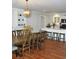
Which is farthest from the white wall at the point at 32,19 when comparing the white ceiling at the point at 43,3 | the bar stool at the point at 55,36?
the bar stool at the point at 55,36

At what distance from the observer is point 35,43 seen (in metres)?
5.92

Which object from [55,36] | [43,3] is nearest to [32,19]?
[55,36]

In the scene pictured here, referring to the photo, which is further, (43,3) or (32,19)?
(32,19)

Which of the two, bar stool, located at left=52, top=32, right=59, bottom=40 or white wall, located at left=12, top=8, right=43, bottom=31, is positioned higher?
white wall, located at left=12, top=8, right=43, bottom=31

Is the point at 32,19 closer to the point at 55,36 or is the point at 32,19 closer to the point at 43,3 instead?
the point at 55,36

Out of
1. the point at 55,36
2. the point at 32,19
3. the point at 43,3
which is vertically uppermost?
the point at 43,3

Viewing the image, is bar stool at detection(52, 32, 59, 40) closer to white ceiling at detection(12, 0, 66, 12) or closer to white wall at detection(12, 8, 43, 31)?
white ceiling at detection(12, 0, 66, 12)

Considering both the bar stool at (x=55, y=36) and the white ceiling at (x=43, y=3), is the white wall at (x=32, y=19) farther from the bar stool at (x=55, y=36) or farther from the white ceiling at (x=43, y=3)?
the bar stool at (x=55, y=36)

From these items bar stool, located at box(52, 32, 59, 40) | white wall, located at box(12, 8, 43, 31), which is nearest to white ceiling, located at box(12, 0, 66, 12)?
white wall, located at box(12, 8, 43, 31)

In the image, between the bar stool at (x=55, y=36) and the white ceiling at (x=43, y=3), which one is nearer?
the white ceiling at (x=43, y=3)
